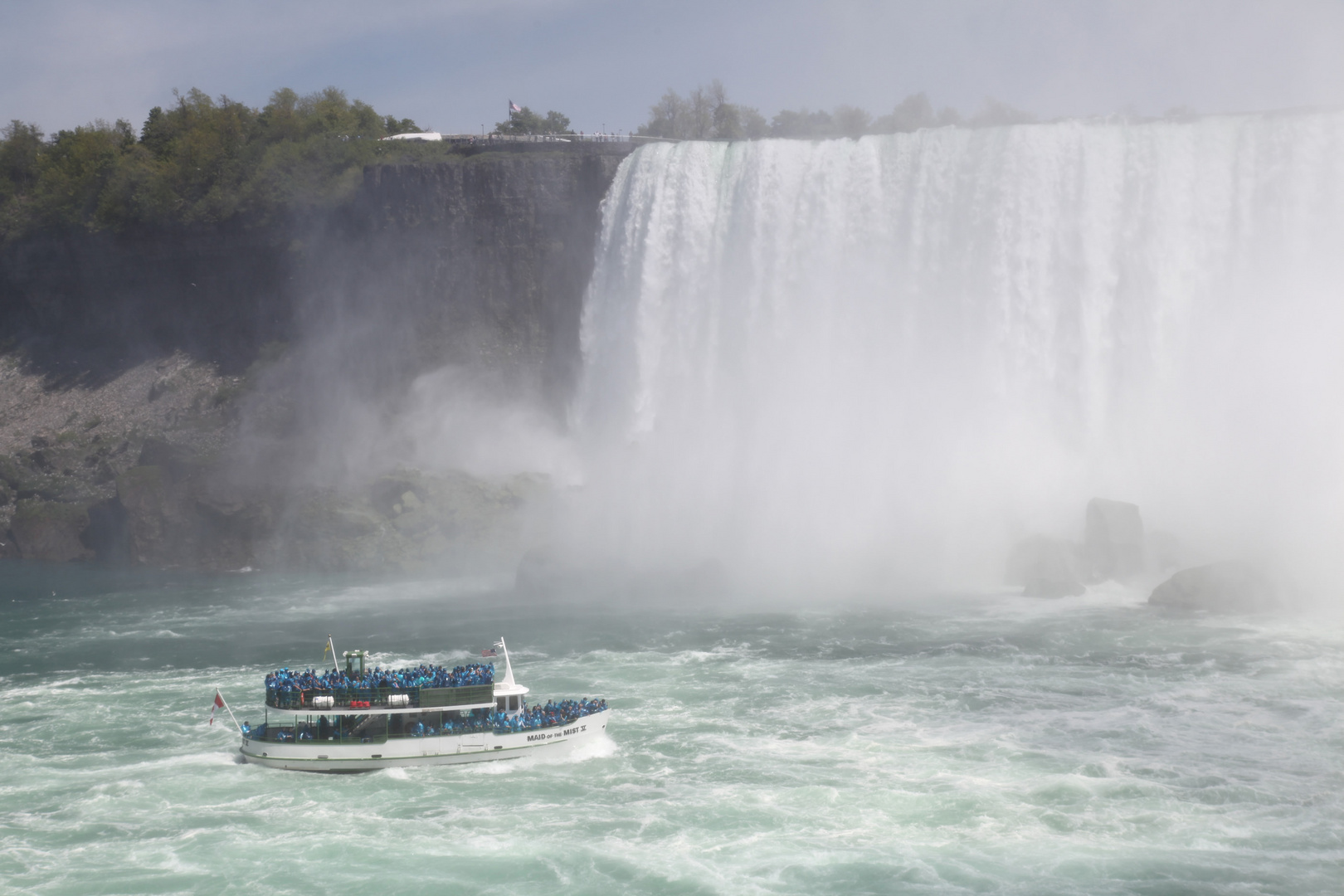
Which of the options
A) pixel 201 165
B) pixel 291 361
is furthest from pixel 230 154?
pixel 291 361

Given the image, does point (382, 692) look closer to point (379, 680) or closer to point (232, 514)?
point (379, 680)

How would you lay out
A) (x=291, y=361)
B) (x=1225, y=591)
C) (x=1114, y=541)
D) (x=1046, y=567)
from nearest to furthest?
(x=1225, y=591) < (x=1046, y=567) < (x=1114, y=541) < (x=291, y=361)

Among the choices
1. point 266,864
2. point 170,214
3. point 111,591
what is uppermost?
point 170,214

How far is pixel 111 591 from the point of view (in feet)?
154

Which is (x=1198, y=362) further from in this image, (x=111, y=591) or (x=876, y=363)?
(x=111, y=591)

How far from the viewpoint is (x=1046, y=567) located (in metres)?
39.3

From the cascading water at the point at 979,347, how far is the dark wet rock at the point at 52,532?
24.8m

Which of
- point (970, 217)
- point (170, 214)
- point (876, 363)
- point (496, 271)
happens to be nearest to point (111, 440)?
point (170, 214)

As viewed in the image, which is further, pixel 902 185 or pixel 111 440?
pixel 111 440

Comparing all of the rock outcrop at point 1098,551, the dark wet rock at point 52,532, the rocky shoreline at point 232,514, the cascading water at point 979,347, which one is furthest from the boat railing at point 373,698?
the dark wet rock at point 52,532

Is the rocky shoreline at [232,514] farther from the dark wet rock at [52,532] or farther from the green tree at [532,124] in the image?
the green tree at [532,124]

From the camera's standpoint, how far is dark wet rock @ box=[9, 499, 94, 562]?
55.9 m

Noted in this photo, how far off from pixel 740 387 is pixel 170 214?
1571 inches

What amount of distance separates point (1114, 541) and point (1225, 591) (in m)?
4.52
